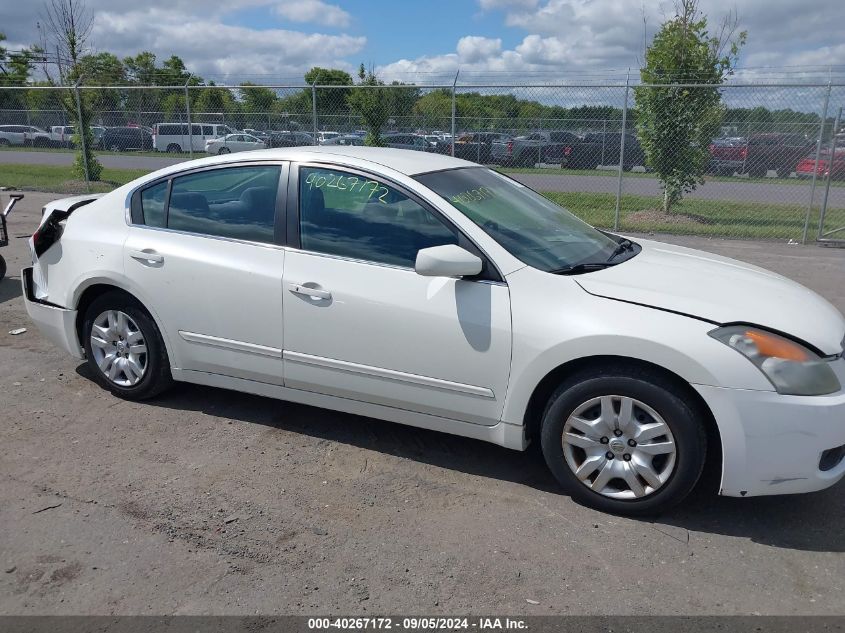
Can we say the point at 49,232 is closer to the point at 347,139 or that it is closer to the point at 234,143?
the point at 347,139

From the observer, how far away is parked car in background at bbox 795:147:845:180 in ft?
Answer: 38.0

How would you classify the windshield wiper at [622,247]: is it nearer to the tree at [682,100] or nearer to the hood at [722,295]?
the hood at [722,295]

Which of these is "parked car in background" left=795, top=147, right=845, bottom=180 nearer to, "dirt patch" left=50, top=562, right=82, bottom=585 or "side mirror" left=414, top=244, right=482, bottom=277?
"side mirror" left=414, top=244, right=482, bottom=277

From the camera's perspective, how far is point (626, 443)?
3.30m

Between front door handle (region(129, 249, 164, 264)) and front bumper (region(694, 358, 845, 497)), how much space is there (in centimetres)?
309

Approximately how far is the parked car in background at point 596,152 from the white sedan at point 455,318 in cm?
935

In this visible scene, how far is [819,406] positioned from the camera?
3059 millimetres

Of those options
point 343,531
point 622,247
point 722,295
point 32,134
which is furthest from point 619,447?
point 32,134

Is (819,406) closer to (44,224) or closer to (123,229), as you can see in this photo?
(123,229)

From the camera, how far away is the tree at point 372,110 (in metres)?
13.7

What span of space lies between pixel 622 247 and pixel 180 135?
1505cm

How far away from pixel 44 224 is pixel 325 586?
3376mm

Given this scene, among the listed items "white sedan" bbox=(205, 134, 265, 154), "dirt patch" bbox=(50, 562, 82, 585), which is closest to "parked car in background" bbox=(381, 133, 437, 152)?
"white sedan" bbox=(205, 134, 265, 154)

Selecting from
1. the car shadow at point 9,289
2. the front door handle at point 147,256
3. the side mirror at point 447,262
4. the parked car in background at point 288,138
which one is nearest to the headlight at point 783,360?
the side mirror at point 447,262
